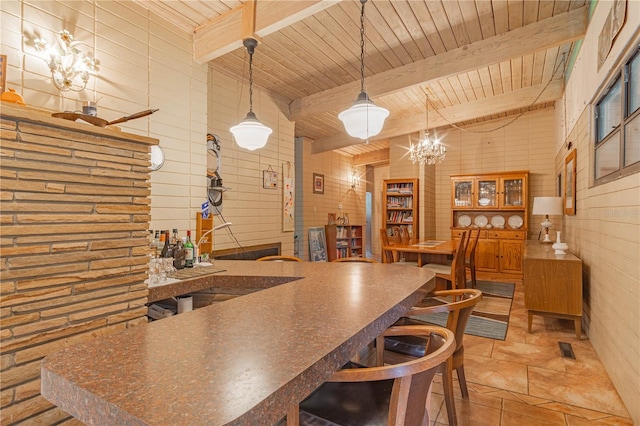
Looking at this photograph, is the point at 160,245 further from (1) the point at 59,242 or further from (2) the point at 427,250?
(2) the point at 427,250

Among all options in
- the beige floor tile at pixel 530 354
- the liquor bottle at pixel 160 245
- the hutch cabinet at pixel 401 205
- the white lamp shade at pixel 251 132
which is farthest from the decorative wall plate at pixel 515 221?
the liquor bottle at pixel 160 245

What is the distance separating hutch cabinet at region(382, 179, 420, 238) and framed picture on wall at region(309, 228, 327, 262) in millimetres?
1649

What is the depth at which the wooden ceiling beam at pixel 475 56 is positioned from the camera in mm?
3514

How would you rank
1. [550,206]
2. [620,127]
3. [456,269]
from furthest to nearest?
[550,206], [456,269], [620,127]

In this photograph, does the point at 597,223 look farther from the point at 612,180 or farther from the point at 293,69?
the point at 293,69

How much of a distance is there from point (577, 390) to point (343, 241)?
561 cm

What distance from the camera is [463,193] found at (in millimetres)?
7191

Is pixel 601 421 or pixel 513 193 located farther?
pixel 513 193

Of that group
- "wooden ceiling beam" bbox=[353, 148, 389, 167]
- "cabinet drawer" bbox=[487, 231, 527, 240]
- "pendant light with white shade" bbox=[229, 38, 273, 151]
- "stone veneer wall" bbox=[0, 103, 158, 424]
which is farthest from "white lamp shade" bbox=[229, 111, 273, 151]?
"wooden ceiling beam" bbox=[353, 148, 389, 167]

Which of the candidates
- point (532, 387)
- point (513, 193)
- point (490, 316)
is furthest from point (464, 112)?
point (532, 387)

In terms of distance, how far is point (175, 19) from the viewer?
311 centimetres

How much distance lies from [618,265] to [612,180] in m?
0.62

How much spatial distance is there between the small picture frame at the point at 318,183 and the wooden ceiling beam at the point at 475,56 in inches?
91.6

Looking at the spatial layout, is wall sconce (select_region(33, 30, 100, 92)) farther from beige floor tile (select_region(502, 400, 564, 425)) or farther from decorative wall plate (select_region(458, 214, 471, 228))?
decorative wall plate (select_region(458, 214, 471, 228))
